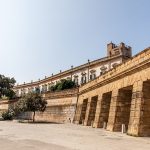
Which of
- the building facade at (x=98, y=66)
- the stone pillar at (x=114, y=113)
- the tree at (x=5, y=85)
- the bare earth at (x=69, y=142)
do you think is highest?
the building facade at (x=98, y=66)

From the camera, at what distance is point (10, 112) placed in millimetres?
44375

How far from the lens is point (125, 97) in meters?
21.5

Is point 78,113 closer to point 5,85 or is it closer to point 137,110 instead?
point 137,110

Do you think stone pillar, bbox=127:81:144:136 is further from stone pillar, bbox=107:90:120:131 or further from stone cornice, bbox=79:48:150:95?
stone pillar, bbox=107:90:120:131

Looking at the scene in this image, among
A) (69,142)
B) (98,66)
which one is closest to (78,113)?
(69,142)

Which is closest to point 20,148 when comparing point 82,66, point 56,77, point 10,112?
point 10,112

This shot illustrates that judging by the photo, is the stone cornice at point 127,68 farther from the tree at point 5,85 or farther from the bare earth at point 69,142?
the tree at point 5,85

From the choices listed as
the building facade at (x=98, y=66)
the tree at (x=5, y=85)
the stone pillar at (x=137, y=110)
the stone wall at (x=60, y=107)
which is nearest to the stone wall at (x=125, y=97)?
the stone pillar at (x=137, y=110)

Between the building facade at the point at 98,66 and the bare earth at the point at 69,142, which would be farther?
the building facade at the point at 98,66

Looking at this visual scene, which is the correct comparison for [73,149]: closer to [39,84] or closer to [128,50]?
[128,50]

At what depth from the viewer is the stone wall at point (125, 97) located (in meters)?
16.9

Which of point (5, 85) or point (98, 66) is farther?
point (98, 66)

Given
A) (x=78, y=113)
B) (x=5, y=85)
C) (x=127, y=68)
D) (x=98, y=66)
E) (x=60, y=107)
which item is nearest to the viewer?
(x=127, y=68)

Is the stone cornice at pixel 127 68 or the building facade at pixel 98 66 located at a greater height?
the building facade at pixel 98 66
